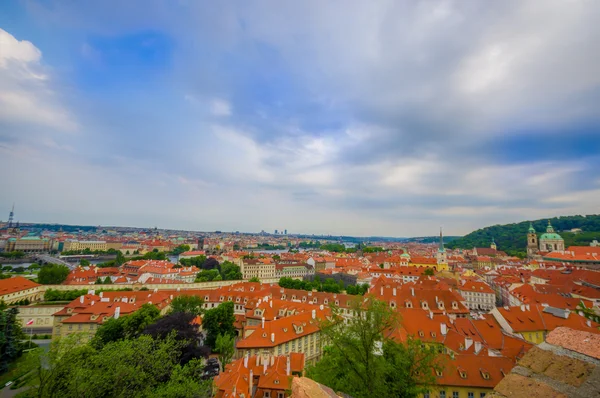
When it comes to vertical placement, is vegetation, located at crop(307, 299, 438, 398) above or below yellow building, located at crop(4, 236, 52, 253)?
above

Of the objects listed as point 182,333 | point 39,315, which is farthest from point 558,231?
point 39,315

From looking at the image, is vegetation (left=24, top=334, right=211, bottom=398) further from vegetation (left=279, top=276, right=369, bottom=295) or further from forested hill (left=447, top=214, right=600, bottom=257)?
forested hill (left=447, top=214, right=600, bottom=257)

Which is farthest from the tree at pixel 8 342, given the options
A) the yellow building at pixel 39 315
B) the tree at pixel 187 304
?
the tree at pixel 187 304

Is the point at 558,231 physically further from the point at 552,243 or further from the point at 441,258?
the point at 441,258

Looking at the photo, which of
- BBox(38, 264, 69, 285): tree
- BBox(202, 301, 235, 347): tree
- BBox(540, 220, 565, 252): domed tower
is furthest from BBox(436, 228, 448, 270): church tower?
BBox(38, 264, 69, 285): tree

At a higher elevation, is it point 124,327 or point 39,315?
point 124,327

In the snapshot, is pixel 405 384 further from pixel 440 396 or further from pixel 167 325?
pixel 167 325
